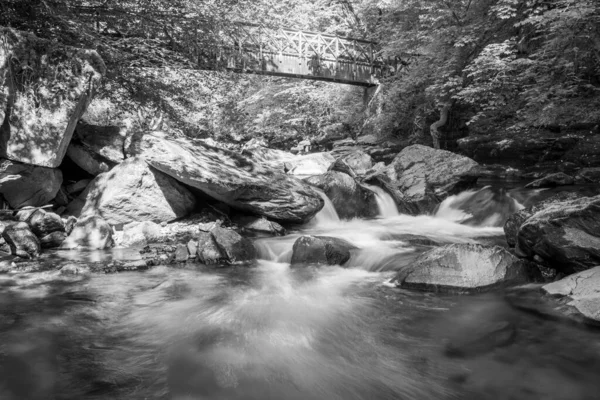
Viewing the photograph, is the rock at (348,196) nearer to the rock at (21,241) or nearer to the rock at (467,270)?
the rock at (467,270)

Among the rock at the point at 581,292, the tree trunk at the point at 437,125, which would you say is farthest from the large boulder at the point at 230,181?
the tree trunk at the point at 437,125

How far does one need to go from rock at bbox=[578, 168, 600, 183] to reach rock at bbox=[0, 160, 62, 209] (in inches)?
426

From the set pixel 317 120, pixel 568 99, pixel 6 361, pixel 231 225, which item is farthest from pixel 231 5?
pixel 317 120

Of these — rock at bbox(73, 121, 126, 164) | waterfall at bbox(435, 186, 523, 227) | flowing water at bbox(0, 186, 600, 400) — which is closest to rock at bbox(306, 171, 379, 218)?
waterfall at bbox(435, 186, 523, 227)

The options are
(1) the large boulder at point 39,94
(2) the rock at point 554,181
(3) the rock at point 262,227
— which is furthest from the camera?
(2) the rock at point 554,181

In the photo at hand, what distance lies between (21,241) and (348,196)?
6317 mm

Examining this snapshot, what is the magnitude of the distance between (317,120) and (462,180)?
12.9 metres

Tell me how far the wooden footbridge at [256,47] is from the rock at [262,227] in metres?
4.41

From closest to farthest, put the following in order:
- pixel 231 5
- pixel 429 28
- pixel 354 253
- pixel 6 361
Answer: pixel 6 361 → pixel 354 253 → pixel 231 5 → pixel 429 28

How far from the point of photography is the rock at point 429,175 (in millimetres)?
9570

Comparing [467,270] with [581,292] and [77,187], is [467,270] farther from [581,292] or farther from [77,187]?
[77,187]

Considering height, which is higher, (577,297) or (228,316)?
(577,297)

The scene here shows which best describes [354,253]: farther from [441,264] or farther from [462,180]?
[462,180]

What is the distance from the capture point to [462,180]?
9.55 metres
